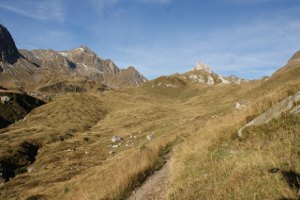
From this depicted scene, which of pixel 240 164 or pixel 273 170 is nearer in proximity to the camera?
pixel 273 170

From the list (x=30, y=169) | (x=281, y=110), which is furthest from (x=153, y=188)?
(x=30, y=169)

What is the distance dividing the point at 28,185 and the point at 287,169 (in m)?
54.9

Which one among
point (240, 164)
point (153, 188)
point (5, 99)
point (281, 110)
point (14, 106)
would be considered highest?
point (5, 99)

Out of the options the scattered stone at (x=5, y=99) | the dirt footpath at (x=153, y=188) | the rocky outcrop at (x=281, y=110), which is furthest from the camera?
the scattered stone at (x=5, y=99)

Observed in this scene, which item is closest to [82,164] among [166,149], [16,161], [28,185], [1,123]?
[28,185]

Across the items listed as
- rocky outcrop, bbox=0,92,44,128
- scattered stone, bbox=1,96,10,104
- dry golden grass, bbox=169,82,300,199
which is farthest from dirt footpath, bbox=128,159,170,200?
scattered stone, bbox=1,96,10,104

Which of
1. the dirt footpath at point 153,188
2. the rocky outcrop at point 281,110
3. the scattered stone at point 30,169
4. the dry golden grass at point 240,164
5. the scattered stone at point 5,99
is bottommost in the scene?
the scattered stone at point 30,169

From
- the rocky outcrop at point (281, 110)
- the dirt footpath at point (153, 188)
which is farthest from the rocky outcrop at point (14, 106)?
the rocky outcrop at point (281, 110)

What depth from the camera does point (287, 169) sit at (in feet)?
26.9

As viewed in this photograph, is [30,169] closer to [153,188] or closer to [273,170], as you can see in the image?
[153,188]

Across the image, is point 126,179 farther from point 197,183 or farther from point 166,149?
point 166,149

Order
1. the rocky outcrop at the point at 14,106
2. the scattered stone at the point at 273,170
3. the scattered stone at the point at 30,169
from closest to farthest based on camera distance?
the scattered stone at the point at 273,170, the scattered stone at the point at 30,169, the rocky outcrop at the point at 14,106

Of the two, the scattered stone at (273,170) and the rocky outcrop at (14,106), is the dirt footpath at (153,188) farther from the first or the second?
the rocky outcrop at (14,106)

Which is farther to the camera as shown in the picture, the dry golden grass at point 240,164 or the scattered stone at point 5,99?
the scattered stone at point 5,99
